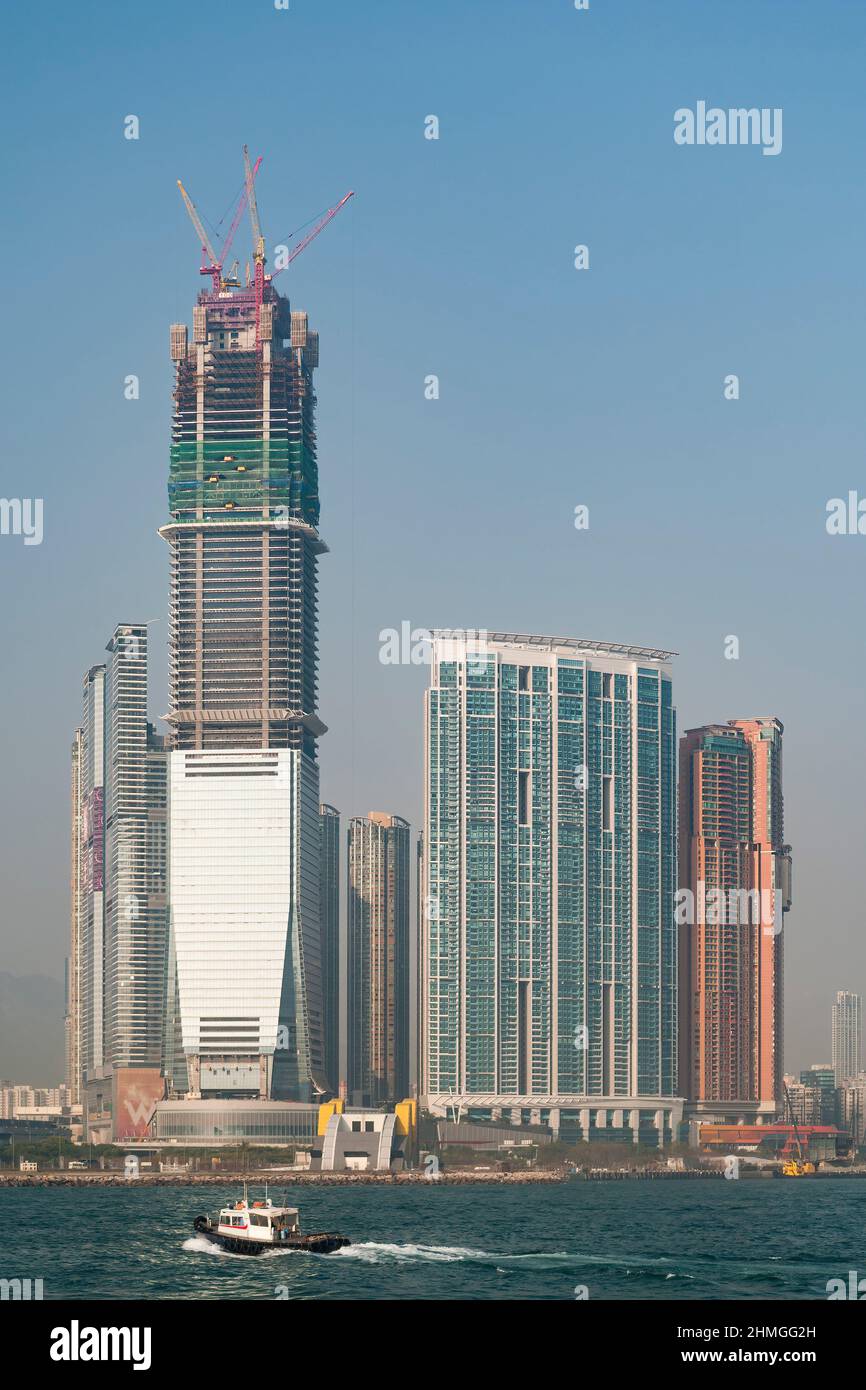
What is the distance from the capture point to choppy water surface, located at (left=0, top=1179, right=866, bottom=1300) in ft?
277

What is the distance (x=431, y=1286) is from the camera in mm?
85000

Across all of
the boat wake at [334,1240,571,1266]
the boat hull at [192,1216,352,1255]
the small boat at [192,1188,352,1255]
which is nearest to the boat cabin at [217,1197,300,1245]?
the small boat at [192,1188,352,1255]

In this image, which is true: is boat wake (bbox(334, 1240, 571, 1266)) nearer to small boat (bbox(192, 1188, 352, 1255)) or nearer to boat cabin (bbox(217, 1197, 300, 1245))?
small boat (bbox(192, 1188, 352, 1255))

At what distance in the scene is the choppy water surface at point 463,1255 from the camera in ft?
277

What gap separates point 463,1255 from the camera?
9981 cm

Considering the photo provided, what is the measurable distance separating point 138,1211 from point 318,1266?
71.9 meters

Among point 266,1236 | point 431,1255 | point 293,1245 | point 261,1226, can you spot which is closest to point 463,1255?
point 431,1255

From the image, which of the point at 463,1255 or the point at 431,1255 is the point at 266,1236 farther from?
the point at 463,1255
